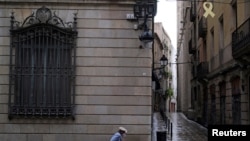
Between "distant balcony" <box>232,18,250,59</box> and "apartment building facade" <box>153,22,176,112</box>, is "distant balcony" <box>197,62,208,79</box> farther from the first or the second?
"apartment building facade" <box>153,22,176,112</box>

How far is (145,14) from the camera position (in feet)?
42.9

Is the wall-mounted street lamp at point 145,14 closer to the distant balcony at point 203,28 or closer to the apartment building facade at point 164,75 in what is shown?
the distant balcony at point 203,28

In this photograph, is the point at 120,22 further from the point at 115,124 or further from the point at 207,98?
the point at 207,98

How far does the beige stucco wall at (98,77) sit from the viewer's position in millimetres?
13359

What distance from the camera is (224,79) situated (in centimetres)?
2402

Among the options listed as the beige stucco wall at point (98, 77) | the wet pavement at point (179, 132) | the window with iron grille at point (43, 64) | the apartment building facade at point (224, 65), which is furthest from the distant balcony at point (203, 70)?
the window with iron grille at point (43, 64)

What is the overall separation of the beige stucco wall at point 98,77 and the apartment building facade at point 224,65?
2835 mm

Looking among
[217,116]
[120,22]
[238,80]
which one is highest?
[120,22]

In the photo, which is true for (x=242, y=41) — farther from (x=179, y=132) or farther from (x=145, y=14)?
Answer: (x=179, y=132)

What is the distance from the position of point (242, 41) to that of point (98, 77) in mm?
7427

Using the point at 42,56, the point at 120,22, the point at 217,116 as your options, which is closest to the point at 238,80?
the point at 217,116

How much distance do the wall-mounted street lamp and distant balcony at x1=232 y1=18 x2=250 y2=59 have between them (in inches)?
218

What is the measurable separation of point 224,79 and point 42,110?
13236 millimetres

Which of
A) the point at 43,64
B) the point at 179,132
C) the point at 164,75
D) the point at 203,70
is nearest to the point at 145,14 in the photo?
the point at 43,64
